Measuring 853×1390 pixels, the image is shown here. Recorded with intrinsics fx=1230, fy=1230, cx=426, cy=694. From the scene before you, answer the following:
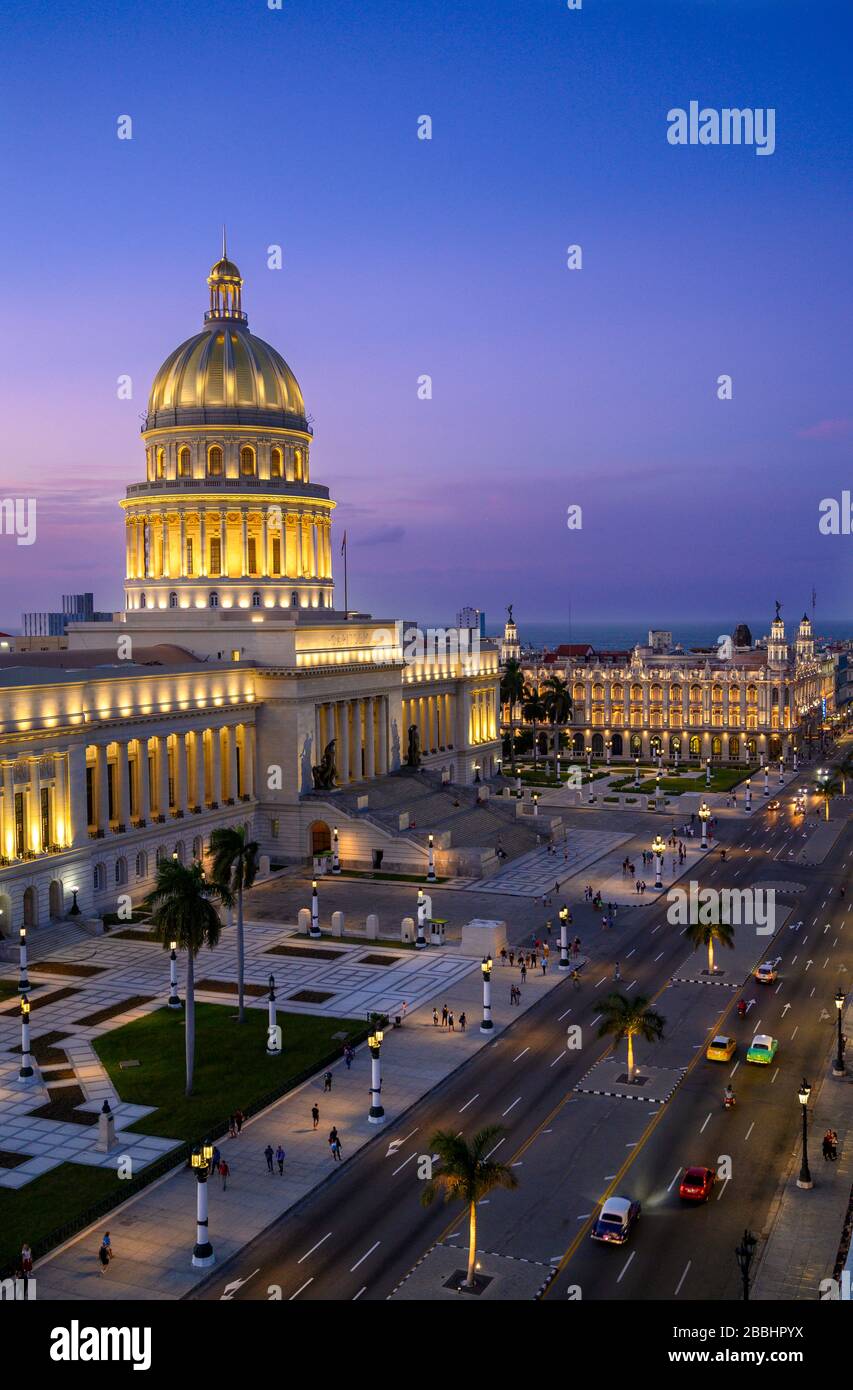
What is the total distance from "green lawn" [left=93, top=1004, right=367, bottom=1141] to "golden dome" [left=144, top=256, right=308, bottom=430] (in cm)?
7120

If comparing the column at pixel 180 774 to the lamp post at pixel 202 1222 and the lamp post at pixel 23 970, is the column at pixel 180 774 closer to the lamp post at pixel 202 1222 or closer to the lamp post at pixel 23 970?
the lamp post at pixel 23 970

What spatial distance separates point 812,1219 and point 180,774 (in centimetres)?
6032

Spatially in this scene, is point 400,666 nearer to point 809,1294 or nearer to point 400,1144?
point 400,1144

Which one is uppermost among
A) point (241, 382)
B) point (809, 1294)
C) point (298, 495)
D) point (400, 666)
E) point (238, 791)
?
point (241, 382)

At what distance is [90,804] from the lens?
79688 millimetres

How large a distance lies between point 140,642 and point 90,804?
105ft

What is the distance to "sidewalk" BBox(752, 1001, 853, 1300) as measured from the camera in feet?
111

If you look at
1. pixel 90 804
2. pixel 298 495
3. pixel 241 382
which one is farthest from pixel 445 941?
pixel 241 382

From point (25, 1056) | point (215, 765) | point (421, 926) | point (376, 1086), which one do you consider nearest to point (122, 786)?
point (215, 765)

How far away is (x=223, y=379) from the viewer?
117 meters

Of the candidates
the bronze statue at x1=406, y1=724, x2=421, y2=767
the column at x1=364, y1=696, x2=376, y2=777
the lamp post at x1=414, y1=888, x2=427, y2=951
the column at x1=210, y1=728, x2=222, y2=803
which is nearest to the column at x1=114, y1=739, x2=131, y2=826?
the column at x1=210, y1=728, x2=222, y2=803

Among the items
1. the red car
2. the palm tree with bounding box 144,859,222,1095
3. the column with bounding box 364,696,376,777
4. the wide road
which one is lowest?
the wide road

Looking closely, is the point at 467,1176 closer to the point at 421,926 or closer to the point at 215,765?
the point at 421,926

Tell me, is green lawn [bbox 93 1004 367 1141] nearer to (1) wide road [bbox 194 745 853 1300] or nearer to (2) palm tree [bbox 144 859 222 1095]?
(2) palm tree [bbox 144 859 222 1095]
